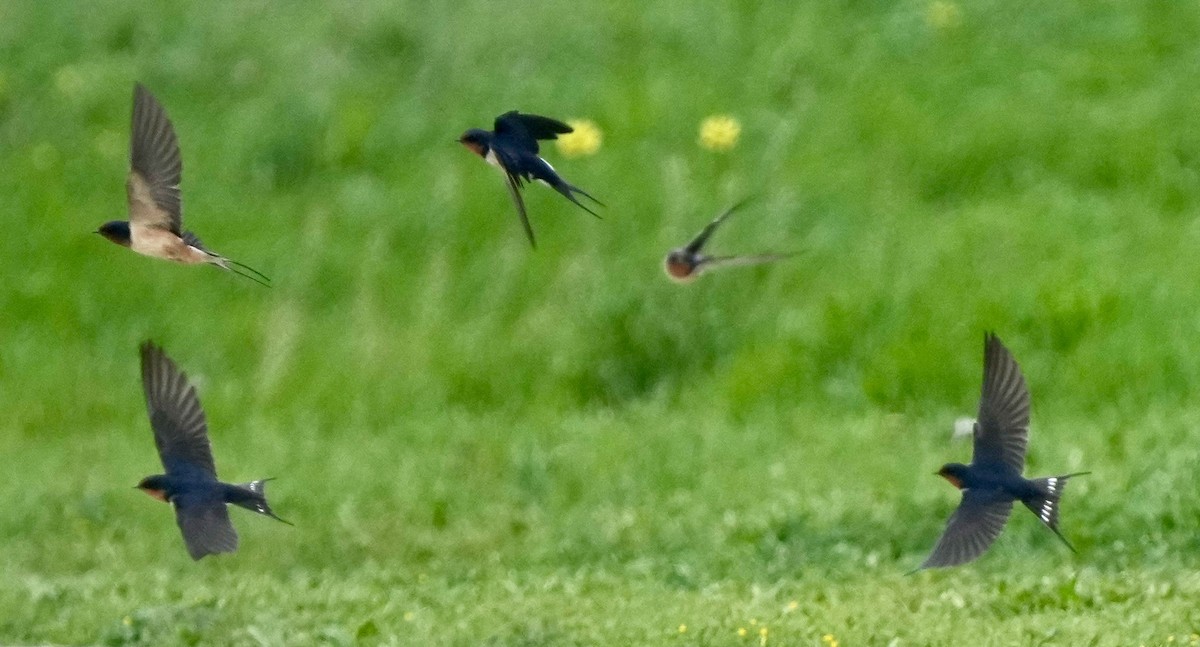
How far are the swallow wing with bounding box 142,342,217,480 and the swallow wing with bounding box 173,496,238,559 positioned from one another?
202 mm

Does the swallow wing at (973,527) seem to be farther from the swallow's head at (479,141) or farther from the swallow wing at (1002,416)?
the swallow's head at (479,141)

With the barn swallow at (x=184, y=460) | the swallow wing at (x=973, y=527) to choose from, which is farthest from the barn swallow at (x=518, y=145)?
the swallow wing at (x=973, y=527)

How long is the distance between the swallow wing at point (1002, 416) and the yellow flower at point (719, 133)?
738 cm

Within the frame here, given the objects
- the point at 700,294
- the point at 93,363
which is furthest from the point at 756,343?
the point at 93,363

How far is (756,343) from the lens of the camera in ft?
39.9

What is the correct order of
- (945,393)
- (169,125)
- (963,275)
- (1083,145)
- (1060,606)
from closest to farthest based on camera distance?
(169,125) → (1060,606) → (945,393) → (963,275) → (1083,145)

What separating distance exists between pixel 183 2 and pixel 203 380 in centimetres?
493

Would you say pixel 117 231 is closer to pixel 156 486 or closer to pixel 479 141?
pixel 156 486

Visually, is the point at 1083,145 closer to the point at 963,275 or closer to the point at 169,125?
the point at 963,275

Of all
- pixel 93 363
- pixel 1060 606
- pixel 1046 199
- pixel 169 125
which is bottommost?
pixel 1060 606

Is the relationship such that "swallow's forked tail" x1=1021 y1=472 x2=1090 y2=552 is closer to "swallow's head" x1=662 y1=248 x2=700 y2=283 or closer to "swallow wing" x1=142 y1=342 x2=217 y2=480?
"swallow's head" x1=662 y1=248 x2=700 y2=283

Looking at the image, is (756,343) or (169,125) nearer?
(169,125)

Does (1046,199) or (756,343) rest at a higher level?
(1046,199)

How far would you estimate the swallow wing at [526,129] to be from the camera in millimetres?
6209
